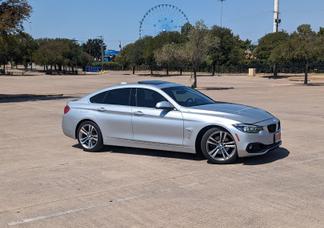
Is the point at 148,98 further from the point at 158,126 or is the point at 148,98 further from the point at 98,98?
the point at 98,98

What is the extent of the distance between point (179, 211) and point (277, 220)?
1159 mm

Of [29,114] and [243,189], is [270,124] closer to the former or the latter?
[243,189]

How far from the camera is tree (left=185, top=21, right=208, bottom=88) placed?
44.3 metres

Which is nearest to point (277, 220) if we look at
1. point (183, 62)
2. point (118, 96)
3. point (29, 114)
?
point (118, 96)

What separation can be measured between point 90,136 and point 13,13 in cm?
1855

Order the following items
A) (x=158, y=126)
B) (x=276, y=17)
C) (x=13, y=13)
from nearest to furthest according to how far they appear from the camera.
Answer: (x=158, y=126)
(x=13, y=13)
(x=276, y=17)

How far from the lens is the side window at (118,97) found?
1025 centimetres

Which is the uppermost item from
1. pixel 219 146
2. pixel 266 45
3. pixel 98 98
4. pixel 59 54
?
pixel 266 45

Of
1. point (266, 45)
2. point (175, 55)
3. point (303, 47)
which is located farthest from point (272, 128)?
point (266, 45)

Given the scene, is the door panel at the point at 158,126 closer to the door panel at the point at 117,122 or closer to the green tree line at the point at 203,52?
the door panel at the point at 117,122

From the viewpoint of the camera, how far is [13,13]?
27.0m

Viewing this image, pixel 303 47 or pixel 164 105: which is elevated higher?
pixel 303 47

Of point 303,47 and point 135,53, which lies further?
point 135,53

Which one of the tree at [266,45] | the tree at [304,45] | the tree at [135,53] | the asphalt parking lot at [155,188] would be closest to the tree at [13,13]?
the asphalt parking lot at [155,188]
